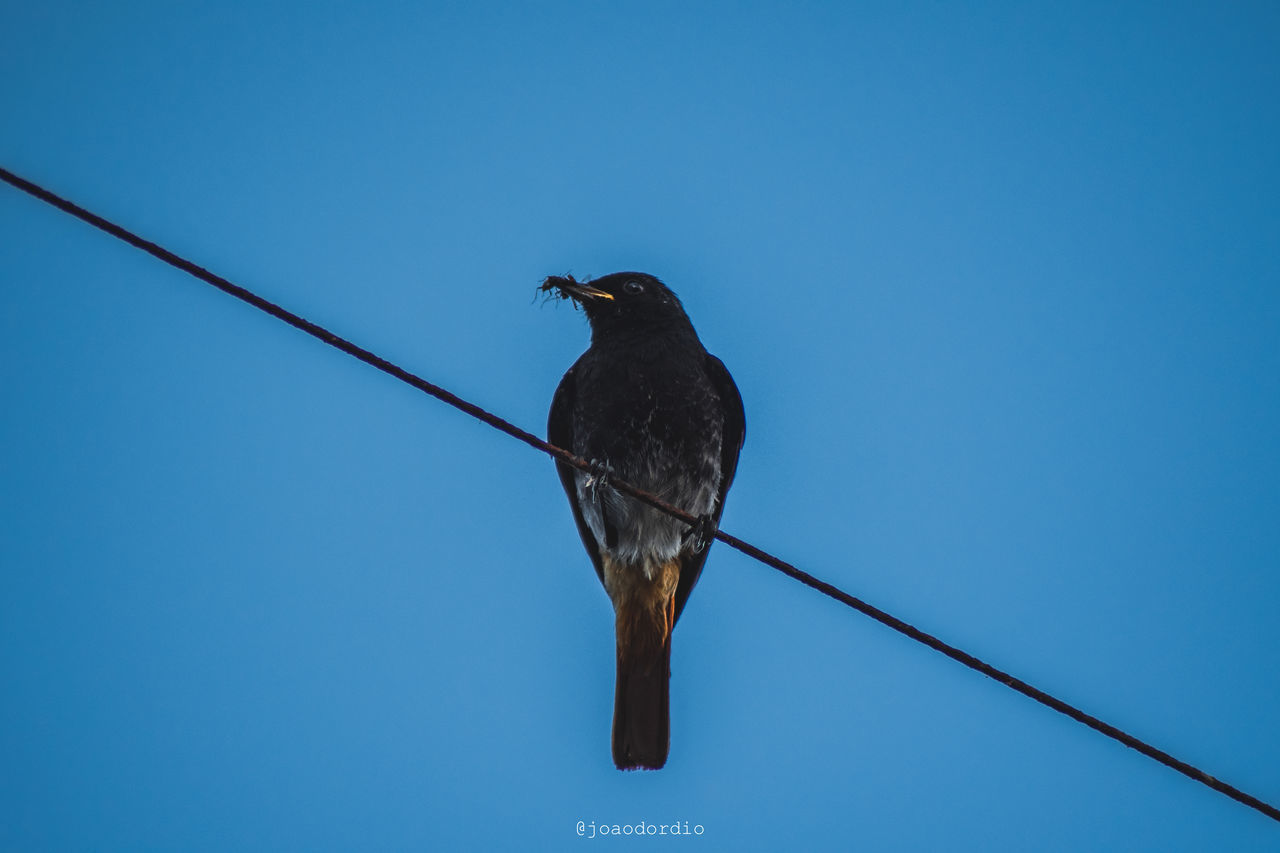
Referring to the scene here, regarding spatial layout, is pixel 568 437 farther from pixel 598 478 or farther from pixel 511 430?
pixel 511 430

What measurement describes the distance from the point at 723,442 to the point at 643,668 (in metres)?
1.55

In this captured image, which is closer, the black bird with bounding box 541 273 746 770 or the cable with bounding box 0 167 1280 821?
the cable with bounding box 0 167 1280 821

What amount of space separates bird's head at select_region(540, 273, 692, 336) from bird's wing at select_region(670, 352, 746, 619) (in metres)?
0.40

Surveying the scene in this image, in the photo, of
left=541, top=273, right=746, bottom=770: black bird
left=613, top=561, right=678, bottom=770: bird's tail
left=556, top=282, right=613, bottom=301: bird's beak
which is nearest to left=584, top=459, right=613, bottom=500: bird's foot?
left=541, top=273, right=746, bottom=770: black bird

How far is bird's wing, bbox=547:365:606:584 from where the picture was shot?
6246 mm

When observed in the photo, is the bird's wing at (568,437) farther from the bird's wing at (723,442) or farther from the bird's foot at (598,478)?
the bird's wing at (723,442)

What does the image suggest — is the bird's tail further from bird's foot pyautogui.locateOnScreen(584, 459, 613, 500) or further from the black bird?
bird's foot pyautogui.locateOnScreen(584, 459, 613, 500)

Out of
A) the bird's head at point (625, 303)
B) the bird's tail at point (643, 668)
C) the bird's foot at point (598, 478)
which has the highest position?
the bird's head at point (625, 303)

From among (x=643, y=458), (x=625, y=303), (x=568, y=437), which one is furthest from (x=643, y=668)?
(x=625, y=303)

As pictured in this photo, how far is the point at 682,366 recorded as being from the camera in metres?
5.86

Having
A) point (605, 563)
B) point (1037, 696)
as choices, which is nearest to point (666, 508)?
point (1037, 696)

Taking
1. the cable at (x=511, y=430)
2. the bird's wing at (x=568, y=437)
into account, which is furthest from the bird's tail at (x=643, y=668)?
the cable at (x=511, y=430)

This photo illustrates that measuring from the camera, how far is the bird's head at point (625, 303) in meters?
6.13

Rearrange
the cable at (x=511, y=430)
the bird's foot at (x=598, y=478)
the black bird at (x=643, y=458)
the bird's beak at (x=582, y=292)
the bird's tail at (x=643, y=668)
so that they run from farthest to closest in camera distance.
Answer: the bird's beak at (x=582, y=292), the black bird at (x=643, y=458), the bird's tail at (x=643, y=668), the bird's foot at (x=598, y=478), the cable at (x=511, y=430)
